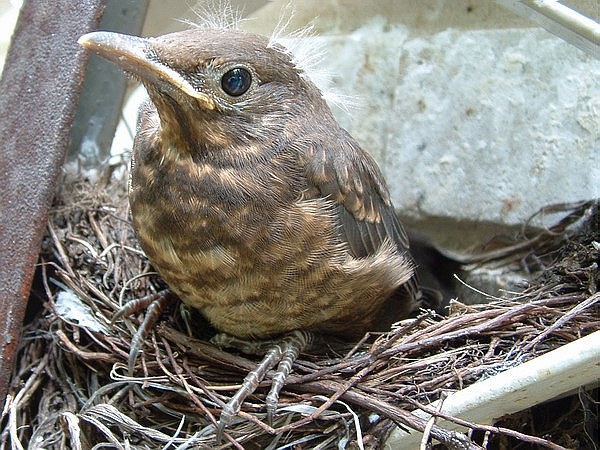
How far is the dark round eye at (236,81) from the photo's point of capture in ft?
5.57

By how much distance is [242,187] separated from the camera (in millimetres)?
1732

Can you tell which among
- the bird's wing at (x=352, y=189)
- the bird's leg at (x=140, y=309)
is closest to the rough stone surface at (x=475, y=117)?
the bird's wing at (x=352, y=189)

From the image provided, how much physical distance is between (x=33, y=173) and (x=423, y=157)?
137 centimetres

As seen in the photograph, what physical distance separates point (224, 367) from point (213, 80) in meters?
0.71

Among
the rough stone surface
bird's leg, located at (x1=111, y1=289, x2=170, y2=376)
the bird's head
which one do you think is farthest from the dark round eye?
the rough stone surface

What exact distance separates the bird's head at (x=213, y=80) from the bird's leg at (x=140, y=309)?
53 cm

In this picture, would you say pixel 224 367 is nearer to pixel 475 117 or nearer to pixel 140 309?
pixel 140 309

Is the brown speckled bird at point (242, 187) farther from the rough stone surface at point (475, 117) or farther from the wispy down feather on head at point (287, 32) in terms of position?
the rough stone surface at point (475, 117)

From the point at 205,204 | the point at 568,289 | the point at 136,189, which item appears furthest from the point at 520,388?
the point at 136,189

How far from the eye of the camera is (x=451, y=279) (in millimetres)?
2623

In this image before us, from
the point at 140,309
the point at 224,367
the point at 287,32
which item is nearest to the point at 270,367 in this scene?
the point at 224,367

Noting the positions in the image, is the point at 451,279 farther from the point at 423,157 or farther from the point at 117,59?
the point at 117,59

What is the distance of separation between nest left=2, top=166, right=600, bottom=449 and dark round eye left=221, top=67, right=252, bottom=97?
2.13ft

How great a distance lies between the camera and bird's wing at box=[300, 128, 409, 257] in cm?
184
